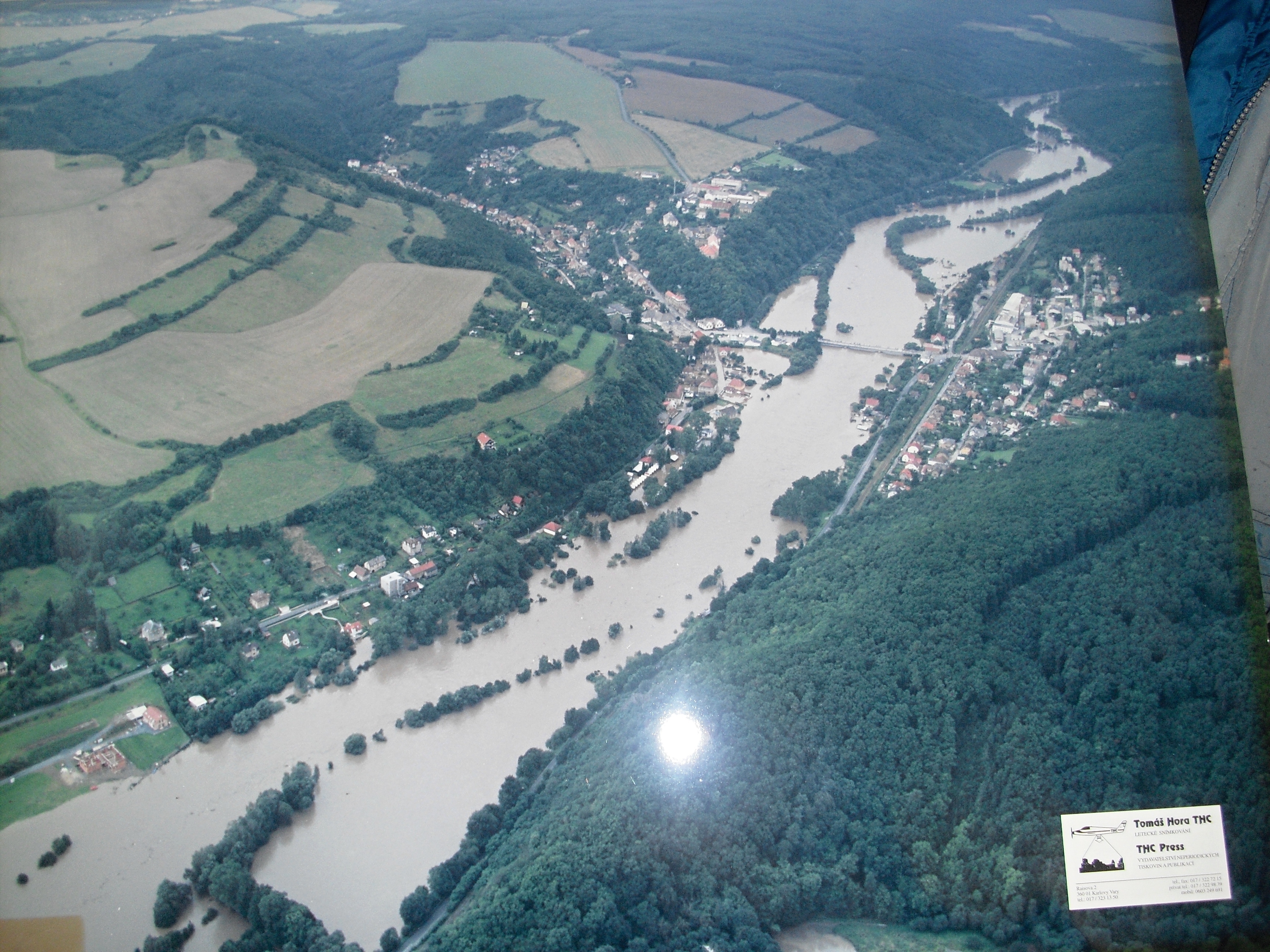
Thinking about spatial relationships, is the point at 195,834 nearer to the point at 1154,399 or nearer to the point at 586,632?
the point at 586,632

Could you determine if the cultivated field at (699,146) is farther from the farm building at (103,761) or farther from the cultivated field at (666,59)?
the farm building at (103,761)

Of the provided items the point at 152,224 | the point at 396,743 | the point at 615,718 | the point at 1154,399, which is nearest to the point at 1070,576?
→ the point at 1154,399

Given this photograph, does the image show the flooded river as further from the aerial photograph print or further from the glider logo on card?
the glider logo on card

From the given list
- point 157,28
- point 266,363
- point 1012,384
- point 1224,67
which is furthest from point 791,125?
point 1224,67

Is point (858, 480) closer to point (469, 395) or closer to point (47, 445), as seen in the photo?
point (469, 395)

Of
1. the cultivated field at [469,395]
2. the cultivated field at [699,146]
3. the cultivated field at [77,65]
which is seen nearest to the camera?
the cultivated field at [469,395]

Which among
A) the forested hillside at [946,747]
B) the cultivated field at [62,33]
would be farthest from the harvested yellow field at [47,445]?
the forested hillside at [946,747]

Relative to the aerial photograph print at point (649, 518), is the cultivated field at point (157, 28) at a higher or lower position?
higher

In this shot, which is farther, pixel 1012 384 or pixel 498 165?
pixel 498 165
